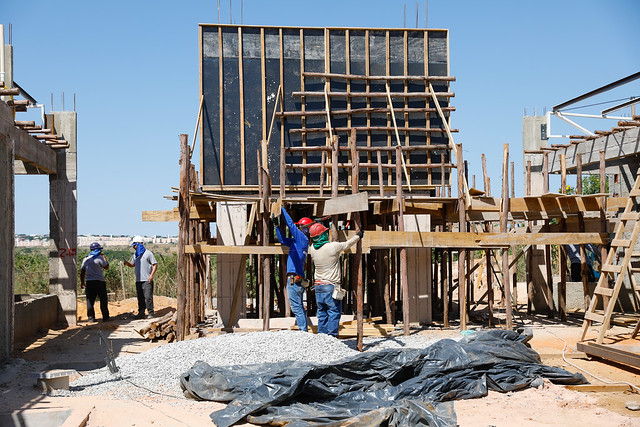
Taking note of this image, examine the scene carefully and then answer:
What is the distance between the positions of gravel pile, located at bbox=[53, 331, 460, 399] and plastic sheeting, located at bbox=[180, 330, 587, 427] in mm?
715

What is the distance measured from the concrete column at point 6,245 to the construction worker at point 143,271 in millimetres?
5451

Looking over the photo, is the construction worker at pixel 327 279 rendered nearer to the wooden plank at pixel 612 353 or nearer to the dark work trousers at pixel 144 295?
the wooden plank at pixel 612 353

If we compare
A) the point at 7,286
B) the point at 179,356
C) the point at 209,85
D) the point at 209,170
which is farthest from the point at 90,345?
the point at 209,85

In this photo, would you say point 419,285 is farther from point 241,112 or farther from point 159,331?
point 241,112

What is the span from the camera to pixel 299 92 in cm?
1716

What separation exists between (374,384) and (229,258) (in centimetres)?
707

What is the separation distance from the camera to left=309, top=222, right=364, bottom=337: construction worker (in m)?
11.1

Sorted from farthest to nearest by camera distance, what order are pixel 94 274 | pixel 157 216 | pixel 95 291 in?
pixel 95 291 → pixel 94 274 → pixel 157 216

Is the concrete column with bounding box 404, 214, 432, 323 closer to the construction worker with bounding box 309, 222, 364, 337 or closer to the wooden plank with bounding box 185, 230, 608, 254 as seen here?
the wooden plank with bounding box 185, 230, 608, 254

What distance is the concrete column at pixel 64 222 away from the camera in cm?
1648

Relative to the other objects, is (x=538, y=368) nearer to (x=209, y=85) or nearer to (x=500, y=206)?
(x=500, y=206)

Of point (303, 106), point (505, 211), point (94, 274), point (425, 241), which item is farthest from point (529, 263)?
point (94, 274)

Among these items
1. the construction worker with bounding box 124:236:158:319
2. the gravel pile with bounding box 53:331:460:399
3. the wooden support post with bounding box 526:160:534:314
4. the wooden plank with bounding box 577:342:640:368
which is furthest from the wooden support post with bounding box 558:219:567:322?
the construction worker with bounding box 124:236:158:319

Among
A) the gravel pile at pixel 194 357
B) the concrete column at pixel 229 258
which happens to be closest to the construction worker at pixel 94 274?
the concrete column at pixel 229 258
